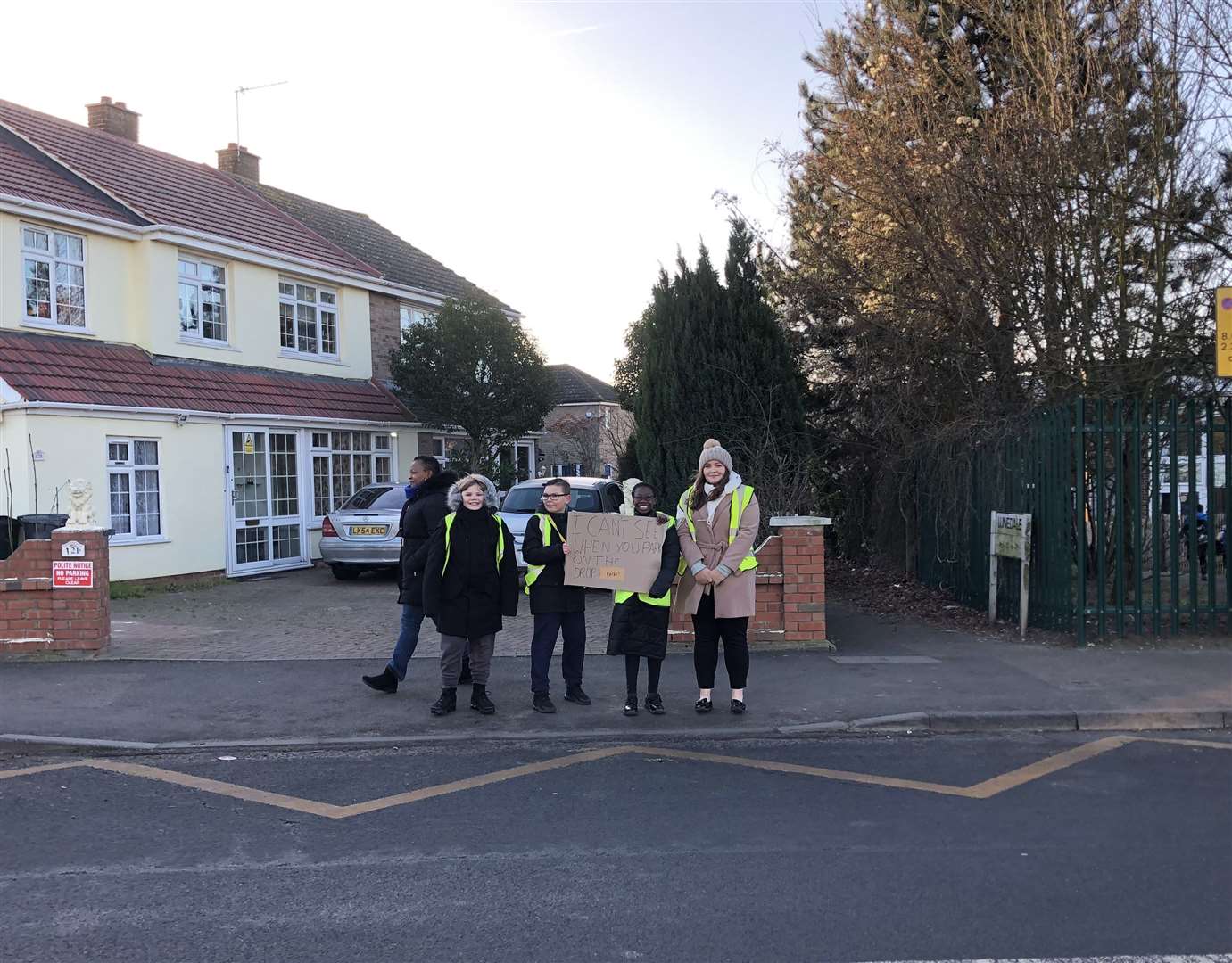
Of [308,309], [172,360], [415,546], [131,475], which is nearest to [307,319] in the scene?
[308,309]

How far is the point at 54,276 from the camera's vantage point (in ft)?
51.9

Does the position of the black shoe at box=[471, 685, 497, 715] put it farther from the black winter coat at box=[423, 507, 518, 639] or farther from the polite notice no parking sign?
the polite notice no parking sign

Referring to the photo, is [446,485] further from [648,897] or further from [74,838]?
[648,897]

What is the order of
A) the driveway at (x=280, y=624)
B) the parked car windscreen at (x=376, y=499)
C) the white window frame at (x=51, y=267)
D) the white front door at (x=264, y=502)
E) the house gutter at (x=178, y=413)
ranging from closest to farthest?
the driveway at (x=280, y=624)
the house gutter at (x=178, y=413)
the white window frame at (x=51, y=267)
the parked car windscreen at (x=376, y=499)
the white front door at (x=264, y=502)

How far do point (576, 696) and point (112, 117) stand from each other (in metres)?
19.1

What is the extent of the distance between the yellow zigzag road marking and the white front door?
11.1m

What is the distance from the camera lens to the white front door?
1714cm

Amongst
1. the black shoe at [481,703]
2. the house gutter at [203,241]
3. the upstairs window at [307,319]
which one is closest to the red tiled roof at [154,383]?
the upstairs window at [307,319]

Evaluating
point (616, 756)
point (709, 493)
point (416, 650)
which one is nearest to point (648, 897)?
point (616, 756)

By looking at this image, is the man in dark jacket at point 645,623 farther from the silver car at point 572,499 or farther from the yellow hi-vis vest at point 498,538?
the silver car at point 572,499

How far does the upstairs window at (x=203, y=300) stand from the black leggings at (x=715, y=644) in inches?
526

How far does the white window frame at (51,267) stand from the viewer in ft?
50.1

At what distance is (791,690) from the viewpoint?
8086 millimetres

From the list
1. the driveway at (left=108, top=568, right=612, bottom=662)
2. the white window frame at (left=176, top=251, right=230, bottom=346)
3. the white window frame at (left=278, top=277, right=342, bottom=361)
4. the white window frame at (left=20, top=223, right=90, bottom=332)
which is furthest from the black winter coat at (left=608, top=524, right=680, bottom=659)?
the white window frame at (left=278, top=277, right=342, bottom=361)
